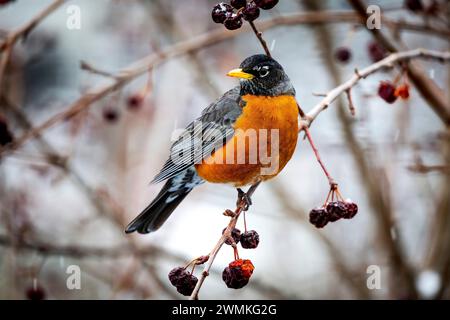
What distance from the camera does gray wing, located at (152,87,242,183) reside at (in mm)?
2570

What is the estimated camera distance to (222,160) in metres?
2.57

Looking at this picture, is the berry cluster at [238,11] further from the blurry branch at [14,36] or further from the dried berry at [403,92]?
the blurry branch at [14,36]

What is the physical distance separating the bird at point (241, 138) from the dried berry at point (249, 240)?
52 cm

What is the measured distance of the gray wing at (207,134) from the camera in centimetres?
257

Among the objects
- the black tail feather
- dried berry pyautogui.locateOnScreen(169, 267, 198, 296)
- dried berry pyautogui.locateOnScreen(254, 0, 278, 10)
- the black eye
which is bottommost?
dried berry pyautogui.locateOnScreen(169, 267, 198, 296)

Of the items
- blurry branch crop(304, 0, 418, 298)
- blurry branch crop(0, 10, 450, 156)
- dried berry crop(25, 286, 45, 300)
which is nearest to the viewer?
blurry branch crop(0, 10, 450, 156)

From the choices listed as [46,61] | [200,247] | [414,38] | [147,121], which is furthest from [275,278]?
[46,61]

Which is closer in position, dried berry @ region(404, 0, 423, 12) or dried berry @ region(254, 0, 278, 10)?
dried berry @ region(254, 0, 278, 10)

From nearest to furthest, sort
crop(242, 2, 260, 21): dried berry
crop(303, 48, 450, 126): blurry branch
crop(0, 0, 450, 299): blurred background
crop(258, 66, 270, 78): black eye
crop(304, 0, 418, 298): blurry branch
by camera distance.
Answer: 1. crop(242, 2, 260, 21): dried berry
2. crop(303, 48, 450, 126): blurry branch
3. crop(258, 66, 270, 78): black eye
4. crop(0, 0, 450, 299): blurred background
5. crop(304, 0, 418, 298): blurry branch

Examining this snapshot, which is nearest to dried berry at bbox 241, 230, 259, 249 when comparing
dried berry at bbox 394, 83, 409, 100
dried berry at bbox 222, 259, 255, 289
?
dried berry at bbox 222, 259, 255, 289

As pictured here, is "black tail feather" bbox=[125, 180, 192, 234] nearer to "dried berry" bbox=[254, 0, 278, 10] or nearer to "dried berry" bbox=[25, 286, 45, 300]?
"dried berry" bbox=[25, 286, 45, 300]

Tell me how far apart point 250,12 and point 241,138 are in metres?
0.83

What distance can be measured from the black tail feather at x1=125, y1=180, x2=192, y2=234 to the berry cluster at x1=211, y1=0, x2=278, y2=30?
1014 millimetres

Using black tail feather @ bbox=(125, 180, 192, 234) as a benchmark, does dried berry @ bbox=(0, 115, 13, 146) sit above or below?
above
